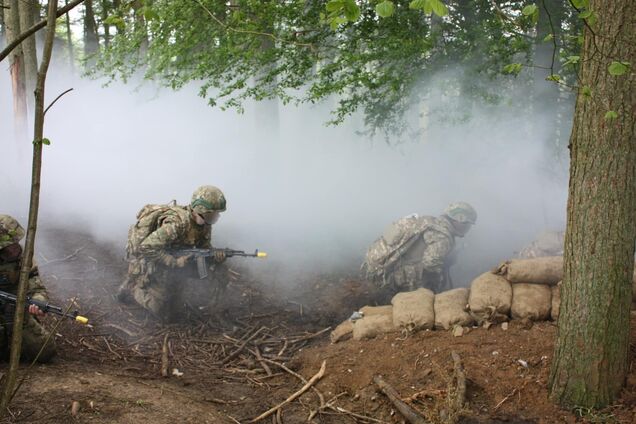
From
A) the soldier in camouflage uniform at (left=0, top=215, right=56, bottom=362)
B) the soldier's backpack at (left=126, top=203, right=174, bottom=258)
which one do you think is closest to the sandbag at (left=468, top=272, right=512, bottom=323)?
the soldier's backpack at (left=126, top=203, right=174, bottom=258)

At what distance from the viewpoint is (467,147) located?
14.1m

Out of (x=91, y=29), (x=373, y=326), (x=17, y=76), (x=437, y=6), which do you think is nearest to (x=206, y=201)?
(x=373, y=326)

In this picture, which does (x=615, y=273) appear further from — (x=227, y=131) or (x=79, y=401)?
(x=227, y=131)

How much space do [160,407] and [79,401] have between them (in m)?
0.58

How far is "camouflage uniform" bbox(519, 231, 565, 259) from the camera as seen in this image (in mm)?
7145

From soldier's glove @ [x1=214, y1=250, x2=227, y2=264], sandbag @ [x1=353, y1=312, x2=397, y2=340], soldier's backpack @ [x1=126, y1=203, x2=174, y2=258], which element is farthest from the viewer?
soldier's glove @ [x1=214, y1=250, x2=227, y2=264]

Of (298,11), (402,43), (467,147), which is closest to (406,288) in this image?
(402,43)

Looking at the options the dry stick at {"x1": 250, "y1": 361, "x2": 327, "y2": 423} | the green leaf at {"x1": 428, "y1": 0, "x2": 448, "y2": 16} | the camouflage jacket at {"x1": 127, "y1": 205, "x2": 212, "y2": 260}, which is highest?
the green leaf at {"x1": 428, "y1": 0, "x2": 448, "y2": 16}

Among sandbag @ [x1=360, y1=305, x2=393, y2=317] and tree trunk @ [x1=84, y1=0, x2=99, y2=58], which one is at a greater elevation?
tree trunk @ [x1=84, y1=0, x2=99, y2=58]

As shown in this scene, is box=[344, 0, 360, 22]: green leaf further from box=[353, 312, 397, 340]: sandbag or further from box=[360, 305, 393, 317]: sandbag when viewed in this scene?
box=[360, 305, 393, 317]: sandbag

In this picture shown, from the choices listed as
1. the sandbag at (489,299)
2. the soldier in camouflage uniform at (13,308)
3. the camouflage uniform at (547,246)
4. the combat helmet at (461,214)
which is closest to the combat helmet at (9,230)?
the soldier in camouflage uniform at (13,308)

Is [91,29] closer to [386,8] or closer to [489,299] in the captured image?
[489,299]

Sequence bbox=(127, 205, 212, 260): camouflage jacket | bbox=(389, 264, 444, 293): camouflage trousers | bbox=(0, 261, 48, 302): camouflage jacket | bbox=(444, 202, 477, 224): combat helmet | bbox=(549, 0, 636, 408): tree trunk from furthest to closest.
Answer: bbox=(444, 202, 477, 224): combat helmet < bbox=(389, 264, 444, 293): camouflage trousers < bbox=(127, 205, 212, 260): camouflage jacket < bbox=(0, 261, 48, 302): camouflage jacket < bbox=(549, 0, 636, 408): tree trunk

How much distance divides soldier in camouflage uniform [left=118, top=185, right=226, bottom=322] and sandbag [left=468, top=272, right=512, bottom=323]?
2.90 m
